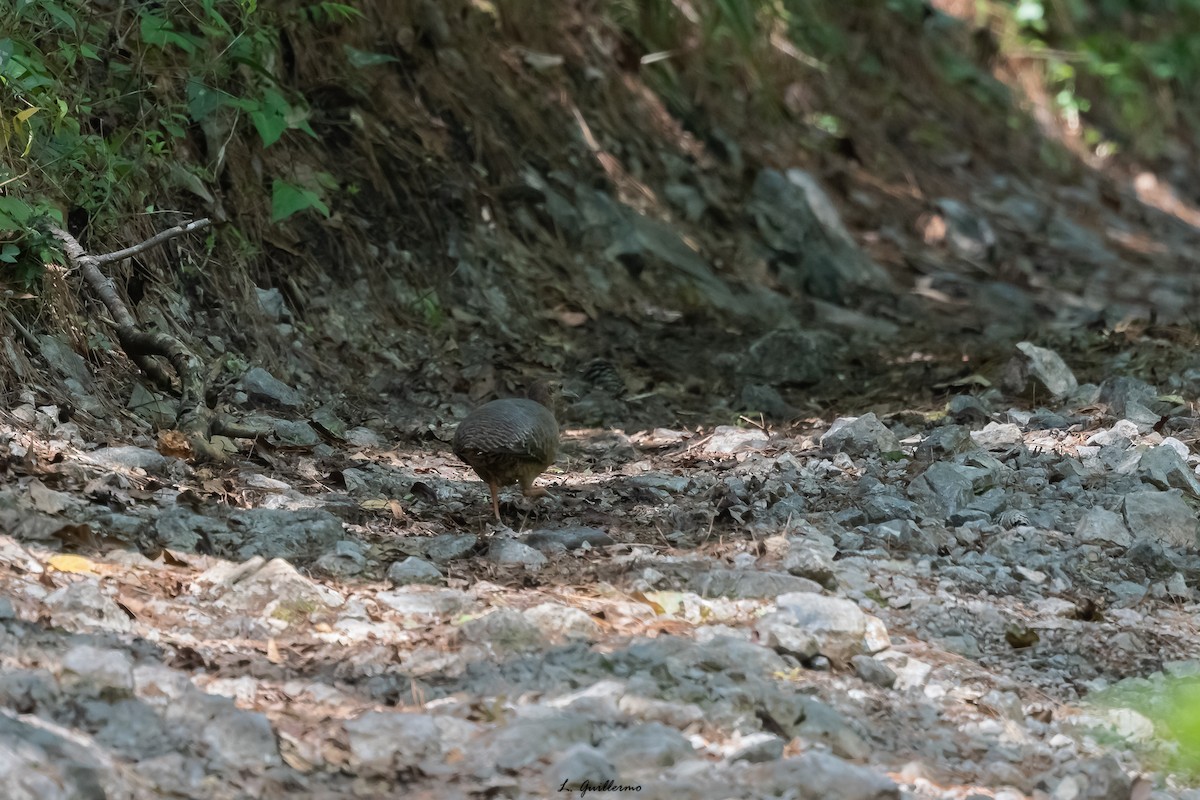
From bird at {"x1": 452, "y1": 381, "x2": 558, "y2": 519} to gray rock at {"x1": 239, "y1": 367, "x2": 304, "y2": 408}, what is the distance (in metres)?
0.95

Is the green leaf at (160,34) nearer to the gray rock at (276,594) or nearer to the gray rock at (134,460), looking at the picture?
the gray rock at (134,460)

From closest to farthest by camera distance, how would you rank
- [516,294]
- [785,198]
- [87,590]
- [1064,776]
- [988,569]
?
1. [1064,776]
2. [87,590]
3. [988,569]
4. [516,294]
5. [785,198]

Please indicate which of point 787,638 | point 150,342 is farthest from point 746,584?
point 150,342

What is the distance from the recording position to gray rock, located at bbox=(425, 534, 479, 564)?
3.51 metres

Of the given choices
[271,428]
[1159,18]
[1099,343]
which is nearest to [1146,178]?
[1159,18]

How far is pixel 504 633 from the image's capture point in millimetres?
2840

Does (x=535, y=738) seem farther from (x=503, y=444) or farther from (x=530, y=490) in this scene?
(x=530, y=490)

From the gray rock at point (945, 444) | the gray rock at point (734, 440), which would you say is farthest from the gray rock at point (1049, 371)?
the gray rock at point (734, 440)

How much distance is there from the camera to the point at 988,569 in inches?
143

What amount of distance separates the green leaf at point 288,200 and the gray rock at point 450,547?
1807 mm

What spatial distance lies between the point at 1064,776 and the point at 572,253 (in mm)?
4574

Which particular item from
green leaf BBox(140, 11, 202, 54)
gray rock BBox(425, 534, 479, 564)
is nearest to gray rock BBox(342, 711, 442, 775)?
gray rock BBox(425, 534, 479, 564)

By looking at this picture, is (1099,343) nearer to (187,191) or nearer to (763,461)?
(763,461)

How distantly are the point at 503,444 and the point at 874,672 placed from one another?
134 centimetres
